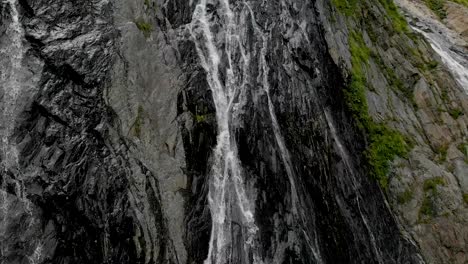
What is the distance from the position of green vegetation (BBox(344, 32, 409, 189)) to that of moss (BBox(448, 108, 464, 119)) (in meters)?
4.25

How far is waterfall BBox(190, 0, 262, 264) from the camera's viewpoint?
1319cm

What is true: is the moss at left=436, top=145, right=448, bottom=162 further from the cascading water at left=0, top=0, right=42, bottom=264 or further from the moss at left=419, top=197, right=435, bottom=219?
the cascading water at left=0, top=0, right=42, bottom=264

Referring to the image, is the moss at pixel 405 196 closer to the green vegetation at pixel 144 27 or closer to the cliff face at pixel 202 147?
the cliff face at pixel 202 147

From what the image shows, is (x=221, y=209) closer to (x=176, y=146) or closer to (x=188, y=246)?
(x=188, y=246)

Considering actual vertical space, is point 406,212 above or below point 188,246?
above

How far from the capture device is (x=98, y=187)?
40.8 ft

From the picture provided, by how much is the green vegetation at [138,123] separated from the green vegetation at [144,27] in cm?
269

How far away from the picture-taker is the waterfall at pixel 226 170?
13188mm

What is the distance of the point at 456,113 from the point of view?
22.5m

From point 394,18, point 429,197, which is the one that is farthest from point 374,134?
point 394,18

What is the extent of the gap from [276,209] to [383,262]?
5.01 m

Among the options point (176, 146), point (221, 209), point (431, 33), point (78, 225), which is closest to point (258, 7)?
point (176, 146)

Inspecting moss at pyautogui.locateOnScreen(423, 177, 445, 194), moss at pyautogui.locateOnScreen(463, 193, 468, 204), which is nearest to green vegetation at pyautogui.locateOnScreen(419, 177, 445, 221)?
moss at pyautogui.locateOnScreen(423, 177, 445, 194)

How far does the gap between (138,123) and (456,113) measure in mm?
16297
